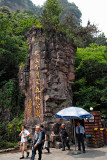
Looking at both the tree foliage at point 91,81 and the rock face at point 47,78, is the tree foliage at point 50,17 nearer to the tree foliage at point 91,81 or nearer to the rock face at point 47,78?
the rock face at point 47,78

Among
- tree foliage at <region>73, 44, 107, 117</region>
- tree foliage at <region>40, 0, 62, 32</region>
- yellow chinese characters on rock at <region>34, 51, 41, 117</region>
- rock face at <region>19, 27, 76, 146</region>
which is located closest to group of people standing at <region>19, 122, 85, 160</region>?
rock face at <region>19, 27, 76, 146</region>

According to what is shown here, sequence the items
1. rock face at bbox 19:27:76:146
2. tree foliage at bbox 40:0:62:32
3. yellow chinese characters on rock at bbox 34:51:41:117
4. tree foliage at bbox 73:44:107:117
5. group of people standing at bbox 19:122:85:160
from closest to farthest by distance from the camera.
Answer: group of people standing at bbox 19:122:85:160
rock face at bbox 19:27:76:146
yellow chinese characters on rock at bbox 34:51:41:117
tree foliage at bbox 40:0:62:32
tree foliage at bbox 73:44:107:117

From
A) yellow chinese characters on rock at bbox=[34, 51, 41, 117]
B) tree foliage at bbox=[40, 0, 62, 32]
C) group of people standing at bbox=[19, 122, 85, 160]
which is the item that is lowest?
group of people standing at bbox=[19, 122, 85, 160]

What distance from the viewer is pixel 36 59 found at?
1134 cm

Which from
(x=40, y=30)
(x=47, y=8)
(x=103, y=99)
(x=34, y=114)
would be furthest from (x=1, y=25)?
(x=103, y=99)

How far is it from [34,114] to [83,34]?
15375 mm

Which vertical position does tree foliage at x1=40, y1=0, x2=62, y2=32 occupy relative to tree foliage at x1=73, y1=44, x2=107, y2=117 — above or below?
above

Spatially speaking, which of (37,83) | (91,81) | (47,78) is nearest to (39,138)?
(37,83)

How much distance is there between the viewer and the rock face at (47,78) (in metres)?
→ 10.2

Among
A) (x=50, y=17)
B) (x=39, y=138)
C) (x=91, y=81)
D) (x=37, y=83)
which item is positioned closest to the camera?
(x=39, y=138)

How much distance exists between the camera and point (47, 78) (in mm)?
10867

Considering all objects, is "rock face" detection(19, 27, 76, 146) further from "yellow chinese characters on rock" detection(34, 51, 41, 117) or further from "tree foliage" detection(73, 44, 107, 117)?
"tree foliage" detection(73, 44, 107, 117)

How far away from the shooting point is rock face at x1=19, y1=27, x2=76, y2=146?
10219 mm

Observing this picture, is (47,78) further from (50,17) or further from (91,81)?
(50,17)
